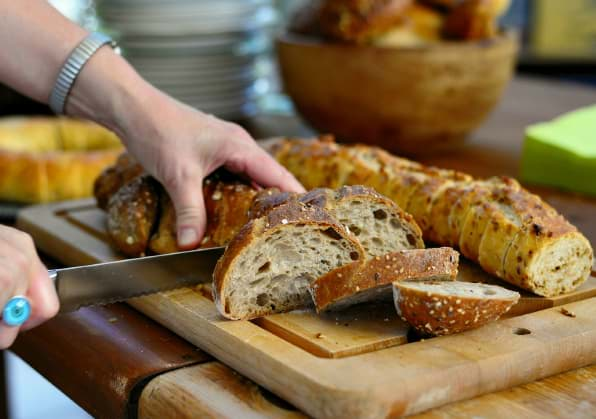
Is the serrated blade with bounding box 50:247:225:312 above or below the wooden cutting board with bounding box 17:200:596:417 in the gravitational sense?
above

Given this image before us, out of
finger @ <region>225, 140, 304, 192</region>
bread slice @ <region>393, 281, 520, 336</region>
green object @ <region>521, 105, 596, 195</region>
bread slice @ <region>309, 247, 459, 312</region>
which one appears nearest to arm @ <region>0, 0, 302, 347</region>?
finger @ <region>225, 140, 304, 192</region>

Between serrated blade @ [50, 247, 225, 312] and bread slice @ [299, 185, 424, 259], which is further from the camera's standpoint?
bread slice @ [299, 185, 424, 259]

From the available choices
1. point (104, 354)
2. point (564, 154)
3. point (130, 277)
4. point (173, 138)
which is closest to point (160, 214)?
point (173, 138)

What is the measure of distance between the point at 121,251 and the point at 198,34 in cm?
138

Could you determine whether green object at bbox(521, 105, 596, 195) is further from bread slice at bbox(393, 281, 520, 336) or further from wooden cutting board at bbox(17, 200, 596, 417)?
bread slice at bbox(393, 281, 520, 336)

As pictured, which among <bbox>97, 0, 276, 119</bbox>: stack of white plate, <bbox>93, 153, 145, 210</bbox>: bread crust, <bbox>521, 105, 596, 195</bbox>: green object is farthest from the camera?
<bbox>97, 0, 276, 119</bbox>: stack of white plate

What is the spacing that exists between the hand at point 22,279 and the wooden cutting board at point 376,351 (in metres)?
0.32

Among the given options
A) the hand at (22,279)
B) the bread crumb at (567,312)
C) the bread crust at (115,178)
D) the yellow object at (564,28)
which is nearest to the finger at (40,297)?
the hand at (22,279)

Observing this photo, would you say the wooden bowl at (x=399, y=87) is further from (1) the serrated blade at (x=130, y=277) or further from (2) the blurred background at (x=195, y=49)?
(1) the serrated blade at (x=130, y=277)

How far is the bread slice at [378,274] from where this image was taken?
172cm

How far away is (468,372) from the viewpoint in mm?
1557

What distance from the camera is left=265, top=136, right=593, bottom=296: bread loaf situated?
6.32ft

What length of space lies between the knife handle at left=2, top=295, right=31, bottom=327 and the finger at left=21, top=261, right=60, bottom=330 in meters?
0.03

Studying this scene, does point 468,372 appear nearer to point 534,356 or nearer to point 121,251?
point 534,356
